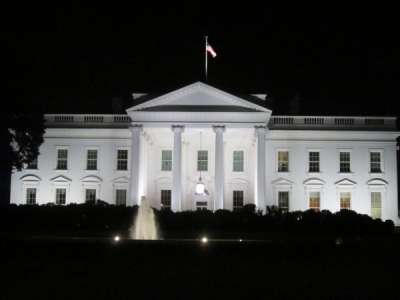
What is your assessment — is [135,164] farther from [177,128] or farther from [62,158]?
[62,158]

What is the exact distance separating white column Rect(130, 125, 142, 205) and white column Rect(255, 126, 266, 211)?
25.5ft

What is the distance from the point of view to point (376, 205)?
43.3m

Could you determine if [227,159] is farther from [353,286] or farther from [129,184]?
[353,286]

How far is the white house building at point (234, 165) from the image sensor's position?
4341cm

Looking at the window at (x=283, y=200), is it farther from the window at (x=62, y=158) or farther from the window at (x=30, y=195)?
the window at (x=30, y=195)

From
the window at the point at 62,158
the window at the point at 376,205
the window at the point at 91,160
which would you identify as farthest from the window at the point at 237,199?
the window at the point at 62,158

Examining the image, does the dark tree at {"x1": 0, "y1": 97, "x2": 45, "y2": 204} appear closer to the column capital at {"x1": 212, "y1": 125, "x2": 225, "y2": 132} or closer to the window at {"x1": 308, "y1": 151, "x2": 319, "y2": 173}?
the column capital at {"x1": 212, "y1": 125, "x2": 225, "y2": 132}

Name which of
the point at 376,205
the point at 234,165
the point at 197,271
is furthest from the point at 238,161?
the point at 197,271

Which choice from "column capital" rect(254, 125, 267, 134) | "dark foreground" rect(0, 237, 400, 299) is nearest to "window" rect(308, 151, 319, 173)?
"column capital" rect(254, 125, 267, 134)

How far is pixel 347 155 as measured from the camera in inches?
1724

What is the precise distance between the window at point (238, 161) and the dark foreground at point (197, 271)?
2248cm

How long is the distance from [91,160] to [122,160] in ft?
7.33

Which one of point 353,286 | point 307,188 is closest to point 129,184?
point 307,188

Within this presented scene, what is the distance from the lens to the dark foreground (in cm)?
1219
